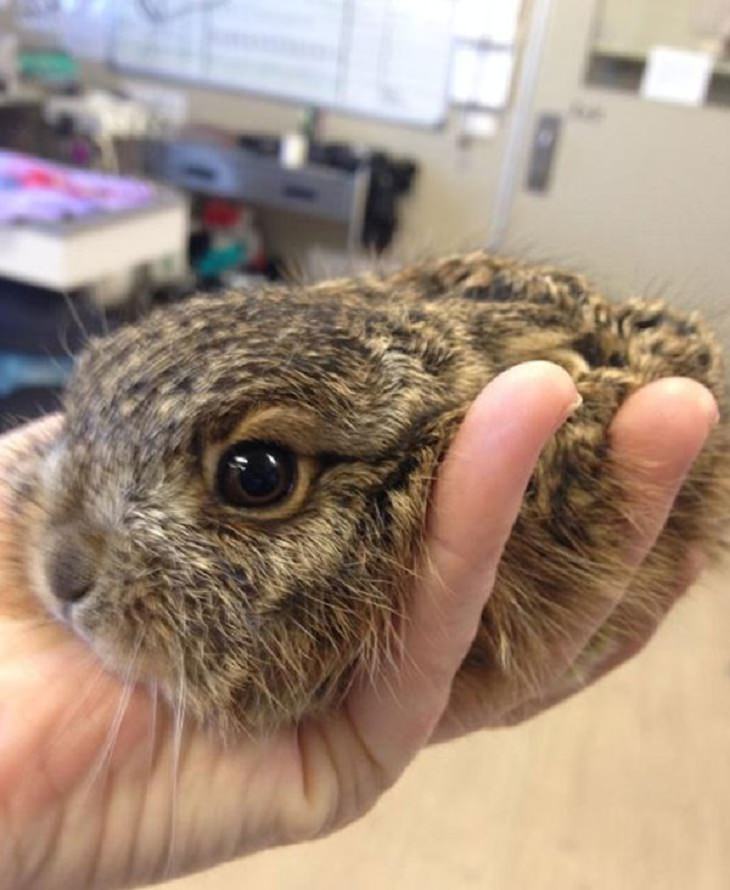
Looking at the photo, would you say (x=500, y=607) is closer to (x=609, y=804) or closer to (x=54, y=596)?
(x=54, y=596)

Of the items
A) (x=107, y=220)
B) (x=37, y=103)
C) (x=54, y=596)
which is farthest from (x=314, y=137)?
(x=54, y=596)

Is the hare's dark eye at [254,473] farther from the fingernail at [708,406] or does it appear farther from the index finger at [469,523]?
the fingernail at [708,406]

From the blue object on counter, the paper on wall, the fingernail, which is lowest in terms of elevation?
the blue object on counter

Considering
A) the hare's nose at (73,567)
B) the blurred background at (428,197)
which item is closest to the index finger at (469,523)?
the hare's nose at (73,567)

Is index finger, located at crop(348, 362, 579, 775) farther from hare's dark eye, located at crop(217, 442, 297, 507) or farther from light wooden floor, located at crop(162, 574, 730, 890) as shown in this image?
light wooden floor, located at crop(162, 574, 730, 890)

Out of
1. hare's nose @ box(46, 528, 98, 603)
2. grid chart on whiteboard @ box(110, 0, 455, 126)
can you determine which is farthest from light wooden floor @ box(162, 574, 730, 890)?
grid chart on whiteboard @ box(110, 0, 455, 126)
